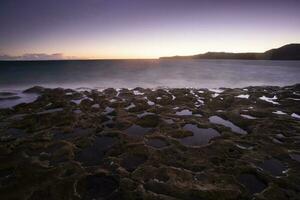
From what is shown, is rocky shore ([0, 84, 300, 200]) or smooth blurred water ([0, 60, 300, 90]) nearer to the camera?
rocky shore ([0, 84, 300, 200])

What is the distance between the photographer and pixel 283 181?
28.6 feet

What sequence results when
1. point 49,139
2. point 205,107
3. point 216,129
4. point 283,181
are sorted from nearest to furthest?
point 283,181 < point 49,139 < point 216,129 < point 205,107

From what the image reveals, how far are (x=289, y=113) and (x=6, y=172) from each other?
21.3 m

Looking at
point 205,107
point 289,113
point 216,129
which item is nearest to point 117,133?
point 216,129

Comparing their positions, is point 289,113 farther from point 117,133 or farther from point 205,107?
point 117,133

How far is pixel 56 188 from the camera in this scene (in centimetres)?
828

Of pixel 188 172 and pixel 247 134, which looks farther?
pixel 247 134

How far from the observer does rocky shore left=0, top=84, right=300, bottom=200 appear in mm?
8234

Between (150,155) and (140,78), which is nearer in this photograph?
(150,155)

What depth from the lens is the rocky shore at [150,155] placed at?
8234 millimetres

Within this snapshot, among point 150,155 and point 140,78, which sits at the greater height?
point 150,155

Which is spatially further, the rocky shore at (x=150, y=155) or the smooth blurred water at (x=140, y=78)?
the smooth blurred water at (x=140, y=78)

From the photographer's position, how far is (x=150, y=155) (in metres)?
11.0

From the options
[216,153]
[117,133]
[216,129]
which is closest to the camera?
[216,153]
